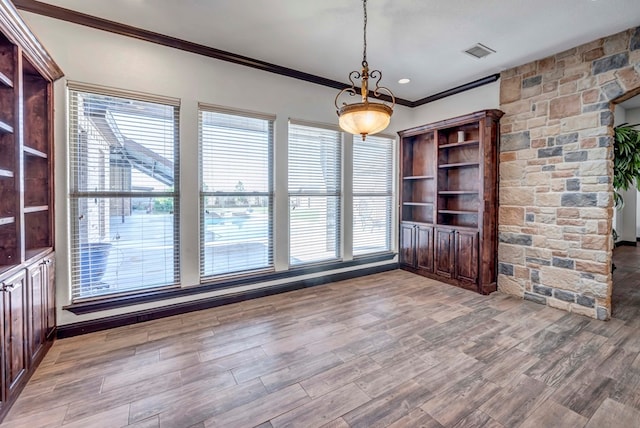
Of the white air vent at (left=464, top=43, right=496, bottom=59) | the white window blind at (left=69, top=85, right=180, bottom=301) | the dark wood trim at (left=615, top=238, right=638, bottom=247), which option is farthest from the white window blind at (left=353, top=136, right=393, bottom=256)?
the dark wood trim at (left=615, top=238, right=638, bottom=247)

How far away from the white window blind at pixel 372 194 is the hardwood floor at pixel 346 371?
66.6 inches

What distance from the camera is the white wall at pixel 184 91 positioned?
2750mm

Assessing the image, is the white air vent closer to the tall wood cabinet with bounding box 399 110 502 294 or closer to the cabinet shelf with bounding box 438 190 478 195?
the tall wood cabinet with bounding box 399 110 502 294

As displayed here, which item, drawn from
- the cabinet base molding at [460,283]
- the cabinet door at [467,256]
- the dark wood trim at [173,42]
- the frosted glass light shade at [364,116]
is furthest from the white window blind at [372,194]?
the frosted glass light shade at [364,116]

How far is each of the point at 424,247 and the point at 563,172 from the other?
2104 millimetres

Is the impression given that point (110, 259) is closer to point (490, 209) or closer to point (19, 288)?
point (19, 288)

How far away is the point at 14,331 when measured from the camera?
193 cm

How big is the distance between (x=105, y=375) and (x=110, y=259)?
47.9 inches

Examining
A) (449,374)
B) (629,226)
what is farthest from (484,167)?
(629,226)

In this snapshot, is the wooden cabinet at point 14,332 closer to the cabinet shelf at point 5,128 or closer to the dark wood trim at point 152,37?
the cabinet shelf at point 5,128

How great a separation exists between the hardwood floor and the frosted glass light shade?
6.57ft

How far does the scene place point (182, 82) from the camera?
3291 millimetres

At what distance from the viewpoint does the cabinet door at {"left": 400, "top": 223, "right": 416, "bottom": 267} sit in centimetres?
509

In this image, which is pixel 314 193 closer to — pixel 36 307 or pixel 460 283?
pixel 460 283
